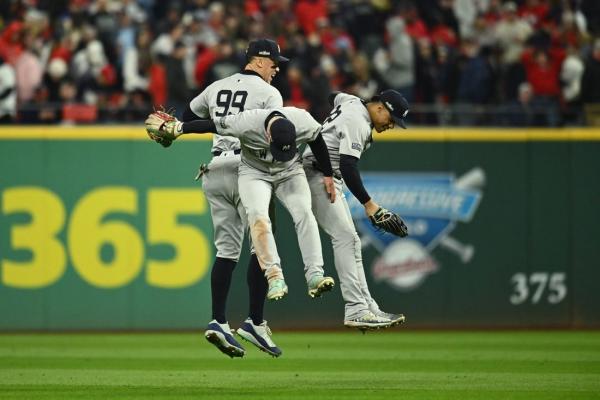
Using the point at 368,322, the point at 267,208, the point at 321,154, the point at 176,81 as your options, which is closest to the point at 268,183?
the point at 267,208

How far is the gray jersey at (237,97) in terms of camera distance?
33.4 feet

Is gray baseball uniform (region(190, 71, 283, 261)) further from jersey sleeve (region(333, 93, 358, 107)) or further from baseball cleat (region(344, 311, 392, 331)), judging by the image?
baseball cleat (region(344, 311, 392, 331))

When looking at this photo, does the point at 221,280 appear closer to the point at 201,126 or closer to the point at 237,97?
the point at 201,126

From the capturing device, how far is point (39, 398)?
899cm

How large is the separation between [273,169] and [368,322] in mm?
1419

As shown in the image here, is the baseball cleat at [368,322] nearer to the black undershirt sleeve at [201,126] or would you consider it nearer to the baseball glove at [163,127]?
the black undershirt sleeve at [201,126]

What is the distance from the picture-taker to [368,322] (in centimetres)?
1040

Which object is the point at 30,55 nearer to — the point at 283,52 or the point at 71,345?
the point at 283,52

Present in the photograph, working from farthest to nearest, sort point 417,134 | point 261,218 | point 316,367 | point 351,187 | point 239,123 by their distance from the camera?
point 417,134 → point 316,367 → point 351,187 → point 261,218 → point 239,123

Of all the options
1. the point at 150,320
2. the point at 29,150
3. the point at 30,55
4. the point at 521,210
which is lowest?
the point at 150,320

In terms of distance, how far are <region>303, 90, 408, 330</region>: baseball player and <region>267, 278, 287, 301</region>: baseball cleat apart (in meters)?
0.97

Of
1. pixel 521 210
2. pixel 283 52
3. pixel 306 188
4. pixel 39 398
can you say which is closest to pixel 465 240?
pixel 521 210

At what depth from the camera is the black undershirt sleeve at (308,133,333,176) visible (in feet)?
33.6

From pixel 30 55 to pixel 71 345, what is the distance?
15.6ft
